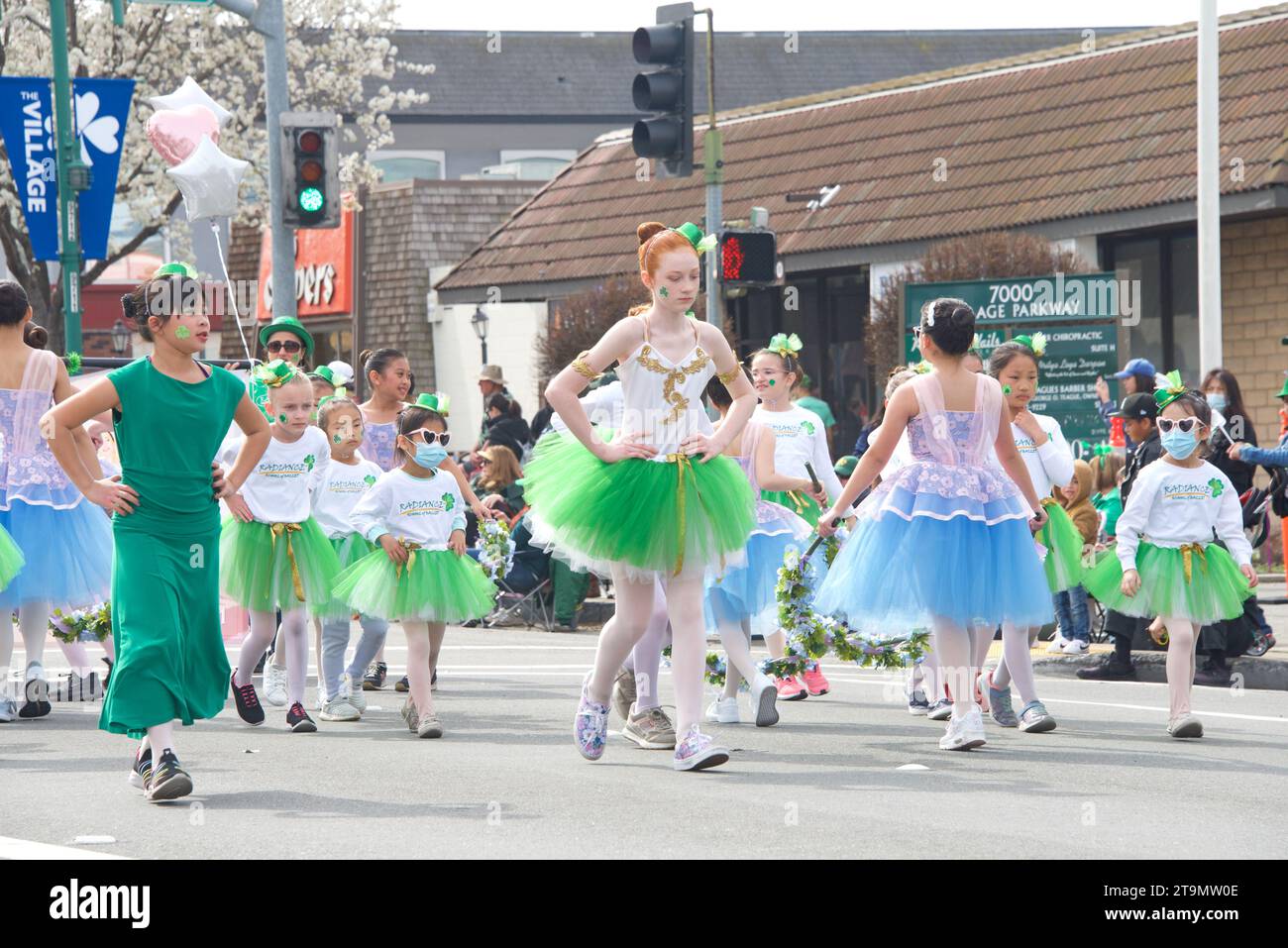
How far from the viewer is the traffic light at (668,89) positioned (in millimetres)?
15094

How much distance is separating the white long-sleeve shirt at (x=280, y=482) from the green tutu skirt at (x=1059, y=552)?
3752 mm

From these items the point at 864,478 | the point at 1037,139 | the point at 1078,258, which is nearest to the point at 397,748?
the point at 864,478

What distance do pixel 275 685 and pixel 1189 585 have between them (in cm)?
486

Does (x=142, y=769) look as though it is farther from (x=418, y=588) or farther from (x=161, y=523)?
(x=418, y=588)

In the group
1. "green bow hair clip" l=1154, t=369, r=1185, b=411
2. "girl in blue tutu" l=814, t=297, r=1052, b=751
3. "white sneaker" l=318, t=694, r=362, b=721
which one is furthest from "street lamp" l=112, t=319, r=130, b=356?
"girl in blue tutu" l=814, t=297, r=1052, b=751

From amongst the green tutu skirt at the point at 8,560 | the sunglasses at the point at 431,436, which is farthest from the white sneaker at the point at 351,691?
the green tutu skirt at the point at 8,560

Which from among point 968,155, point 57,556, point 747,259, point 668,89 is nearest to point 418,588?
point 57,556

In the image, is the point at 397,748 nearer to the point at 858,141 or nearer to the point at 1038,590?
the point at 1038,590

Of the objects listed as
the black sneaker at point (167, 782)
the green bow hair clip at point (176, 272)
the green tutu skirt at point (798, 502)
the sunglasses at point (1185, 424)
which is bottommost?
the black sneaker at point (167, 782)

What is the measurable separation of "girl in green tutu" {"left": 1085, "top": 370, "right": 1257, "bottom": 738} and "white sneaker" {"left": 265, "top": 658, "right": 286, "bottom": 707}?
14.8 ft

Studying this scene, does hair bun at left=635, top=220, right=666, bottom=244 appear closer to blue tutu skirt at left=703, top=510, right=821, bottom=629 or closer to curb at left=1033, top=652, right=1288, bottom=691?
blue tutu skirt at left=703, top=510, right=821, bottom=629

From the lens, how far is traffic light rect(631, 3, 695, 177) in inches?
594

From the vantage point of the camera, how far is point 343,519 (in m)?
11.6

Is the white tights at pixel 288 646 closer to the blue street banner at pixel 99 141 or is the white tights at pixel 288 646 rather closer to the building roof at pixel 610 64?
the blue street banner at pixel 99 141
